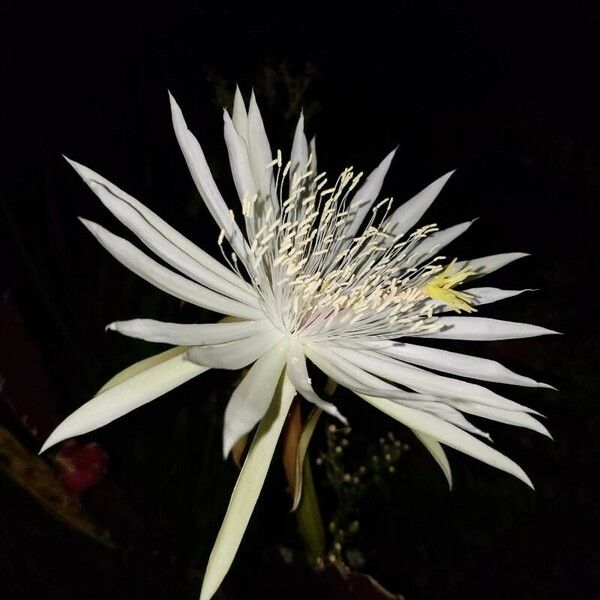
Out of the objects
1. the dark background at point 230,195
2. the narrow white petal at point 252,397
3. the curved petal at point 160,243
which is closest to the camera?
the narrow white petal at point 252,397

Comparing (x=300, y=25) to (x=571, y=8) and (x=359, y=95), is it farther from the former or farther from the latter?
(x=571, y=8)

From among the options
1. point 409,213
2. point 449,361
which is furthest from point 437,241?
point 449,361

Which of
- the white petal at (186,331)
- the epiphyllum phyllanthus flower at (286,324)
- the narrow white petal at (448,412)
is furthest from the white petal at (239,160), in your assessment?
the narrow white petal at (448,412)

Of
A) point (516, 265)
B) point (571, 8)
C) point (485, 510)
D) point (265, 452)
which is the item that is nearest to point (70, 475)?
point (265, 452)

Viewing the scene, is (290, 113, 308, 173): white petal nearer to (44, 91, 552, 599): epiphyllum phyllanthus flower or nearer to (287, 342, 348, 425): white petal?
(44, 91, 552, 599): epiphyllum phyllanthus flower

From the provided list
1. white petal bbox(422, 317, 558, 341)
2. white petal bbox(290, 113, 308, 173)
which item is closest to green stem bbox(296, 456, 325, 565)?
white petal bbox(422, 317, 558, 341)

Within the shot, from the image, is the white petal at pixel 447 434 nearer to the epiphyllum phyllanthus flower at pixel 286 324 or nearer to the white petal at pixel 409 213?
the epiphyllum phyllanthus flower at pixel 286 324
